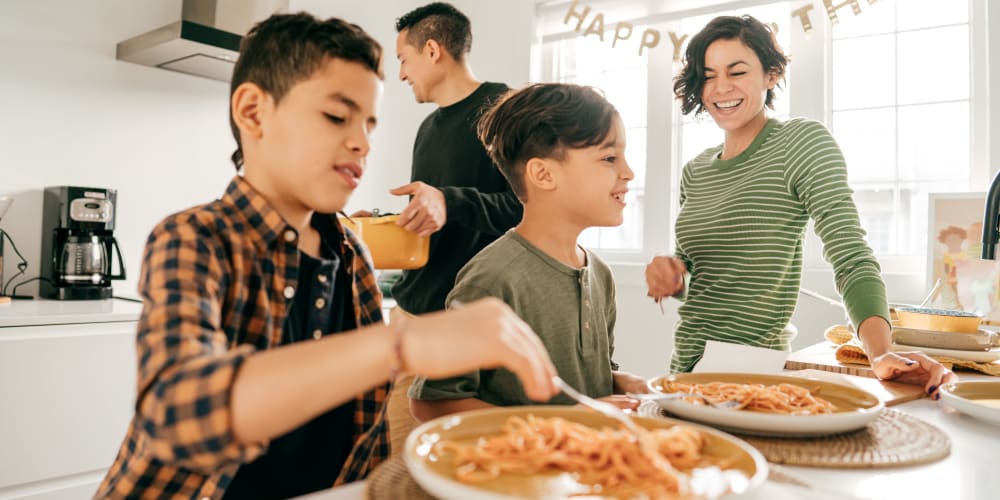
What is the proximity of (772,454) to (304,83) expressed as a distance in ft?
2.22

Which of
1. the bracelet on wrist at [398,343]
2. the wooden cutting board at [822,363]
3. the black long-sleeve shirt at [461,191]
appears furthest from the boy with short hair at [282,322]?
the wooden cutting board at [822,363]

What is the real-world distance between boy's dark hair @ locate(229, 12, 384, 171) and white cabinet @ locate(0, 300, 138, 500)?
1.51 m

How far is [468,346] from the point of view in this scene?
546 mm

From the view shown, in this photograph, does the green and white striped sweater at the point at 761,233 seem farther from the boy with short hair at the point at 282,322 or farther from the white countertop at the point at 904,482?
the boy with short hair at the point at 282,322

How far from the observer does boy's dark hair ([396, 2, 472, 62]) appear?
2.01 metres

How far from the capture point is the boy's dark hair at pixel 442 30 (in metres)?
2.01

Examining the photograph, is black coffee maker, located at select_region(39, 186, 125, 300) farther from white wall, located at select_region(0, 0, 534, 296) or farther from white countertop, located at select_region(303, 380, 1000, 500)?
white countertop, located at select_region(303, 380, 1000, 500)

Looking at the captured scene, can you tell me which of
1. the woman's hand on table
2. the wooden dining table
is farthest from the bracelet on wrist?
the woman's hand on table

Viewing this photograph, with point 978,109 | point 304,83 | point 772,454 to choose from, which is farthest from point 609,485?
point 978,109

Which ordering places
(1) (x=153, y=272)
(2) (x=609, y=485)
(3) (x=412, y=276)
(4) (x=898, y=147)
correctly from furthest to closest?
(4) (x=898, y=147) → (3) (x=412, y=276) → (1) (x=153, y=272) → (2) (x=609, y=485)

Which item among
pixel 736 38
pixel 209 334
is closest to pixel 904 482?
pixel 209 334

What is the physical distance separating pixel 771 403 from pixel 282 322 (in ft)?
1.96

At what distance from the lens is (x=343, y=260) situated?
37.7 inches

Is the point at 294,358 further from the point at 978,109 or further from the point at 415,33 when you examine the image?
the point at 978,109
